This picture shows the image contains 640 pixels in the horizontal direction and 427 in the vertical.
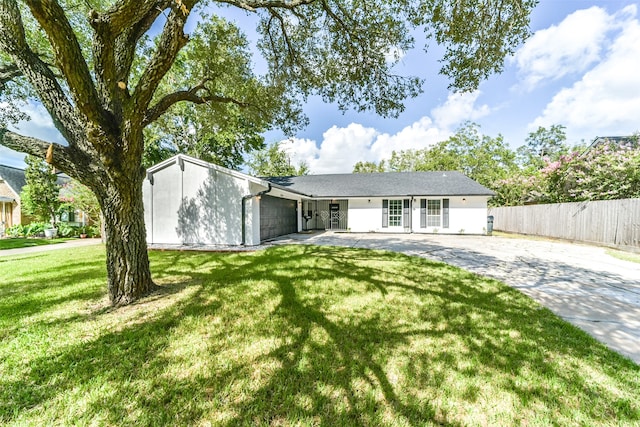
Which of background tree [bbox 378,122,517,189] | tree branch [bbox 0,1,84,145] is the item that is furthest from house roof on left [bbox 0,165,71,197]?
background tree [bbox 378,122,517,189]

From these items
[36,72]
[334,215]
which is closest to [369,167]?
[334,215]

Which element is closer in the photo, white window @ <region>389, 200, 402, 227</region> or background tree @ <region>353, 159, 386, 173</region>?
white window @ <region>389, 200, 402, 227</region>

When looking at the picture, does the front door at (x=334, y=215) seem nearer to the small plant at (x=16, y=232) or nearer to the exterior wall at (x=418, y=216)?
the exterior wall at (x=418, y=216)

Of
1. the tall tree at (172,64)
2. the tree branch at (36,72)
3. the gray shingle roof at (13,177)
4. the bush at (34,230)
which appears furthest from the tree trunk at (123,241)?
the gray shingle roof at (13,177)

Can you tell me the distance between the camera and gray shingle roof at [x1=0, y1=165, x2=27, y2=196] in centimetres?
1778

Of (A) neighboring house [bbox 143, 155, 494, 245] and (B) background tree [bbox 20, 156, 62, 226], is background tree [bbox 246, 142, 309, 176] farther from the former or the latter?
(B) background tree [bbox 20, 156, 62, 226]

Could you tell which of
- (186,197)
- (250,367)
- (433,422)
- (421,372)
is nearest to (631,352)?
(421,372)

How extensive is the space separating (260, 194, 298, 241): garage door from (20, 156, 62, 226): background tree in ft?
49.3

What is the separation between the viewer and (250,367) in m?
2.44

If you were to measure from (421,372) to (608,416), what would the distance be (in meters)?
1.35

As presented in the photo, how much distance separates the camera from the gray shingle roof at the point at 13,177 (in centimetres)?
1778

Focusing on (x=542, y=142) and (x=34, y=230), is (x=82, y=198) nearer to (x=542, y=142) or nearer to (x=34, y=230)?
(x=34, y=230)

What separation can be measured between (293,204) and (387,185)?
6.71 m

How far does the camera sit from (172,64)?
4.71m
